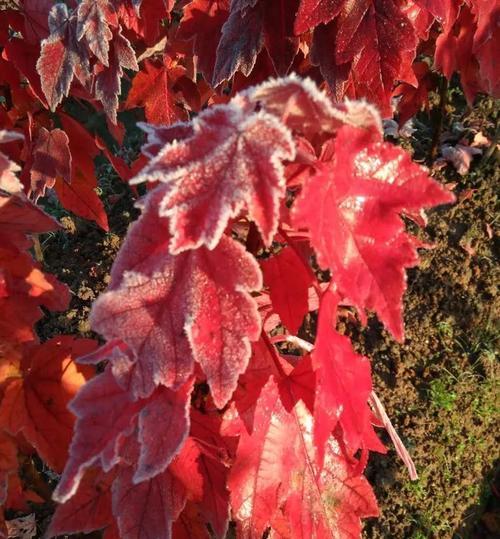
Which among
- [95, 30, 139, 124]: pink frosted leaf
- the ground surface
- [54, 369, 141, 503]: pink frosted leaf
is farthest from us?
the ground surface

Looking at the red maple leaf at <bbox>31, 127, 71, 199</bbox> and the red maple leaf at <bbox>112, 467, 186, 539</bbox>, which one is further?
the red maple leaf at <bbox>31, 127, 71, 199</bbox>

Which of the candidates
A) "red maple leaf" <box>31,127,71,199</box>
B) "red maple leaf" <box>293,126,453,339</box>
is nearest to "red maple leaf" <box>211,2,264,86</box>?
"red maple leaf" <box>31,127,71,199</box>

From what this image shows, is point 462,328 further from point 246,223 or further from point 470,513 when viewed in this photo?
point 246,223

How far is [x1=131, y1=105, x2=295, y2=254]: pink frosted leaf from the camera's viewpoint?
60cm

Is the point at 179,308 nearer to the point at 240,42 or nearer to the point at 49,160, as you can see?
the point at 240,42

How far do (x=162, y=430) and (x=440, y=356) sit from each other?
1484 mm

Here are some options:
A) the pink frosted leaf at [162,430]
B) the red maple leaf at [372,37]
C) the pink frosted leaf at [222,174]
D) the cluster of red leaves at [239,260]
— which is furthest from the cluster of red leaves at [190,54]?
the pink frosted leaf at [162,430]

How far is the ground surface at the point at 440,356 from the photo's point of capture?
1.84 meters

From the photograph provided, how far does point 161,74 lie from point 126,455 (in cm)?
108

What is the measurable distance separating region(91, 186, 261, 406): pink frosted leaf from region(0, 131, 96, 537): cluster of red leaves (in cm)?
29

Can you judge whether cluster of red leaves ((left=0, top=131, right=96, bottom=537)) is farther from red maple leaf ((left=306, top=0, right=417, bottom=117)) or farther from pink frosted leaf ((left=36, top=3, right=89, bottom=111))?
red maple leaf ((left=306, top=0, right=417, bottom=117))

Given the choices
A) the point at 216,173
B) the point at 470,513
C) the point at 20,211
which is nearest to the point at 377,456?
the point at 470,513

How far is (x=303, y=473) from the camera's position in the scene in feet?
3.14

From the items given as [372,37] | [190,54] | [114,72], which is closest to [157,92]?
[190,54]
